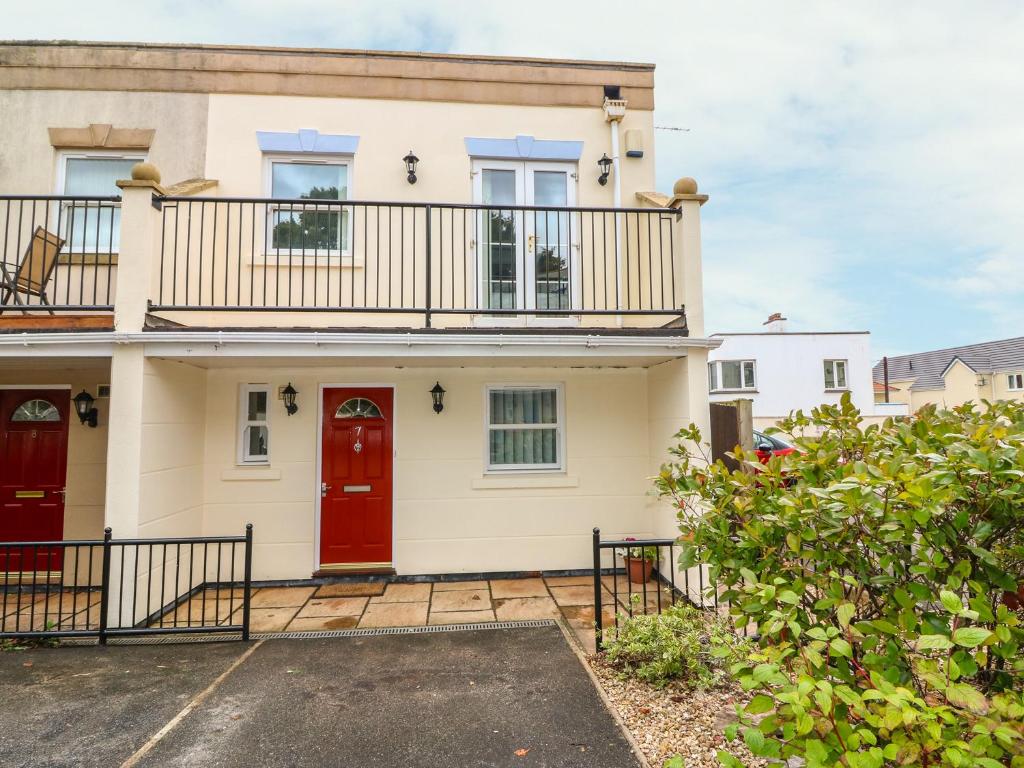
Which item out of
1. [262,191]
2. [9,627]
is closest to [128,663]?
[9,627]

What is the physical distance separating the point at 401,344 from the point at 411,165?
2.77 meters

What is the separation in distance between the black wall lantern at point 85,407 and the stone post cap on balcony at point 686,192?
7.10 m

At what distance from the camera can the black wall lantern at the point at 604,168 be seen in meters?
6.36

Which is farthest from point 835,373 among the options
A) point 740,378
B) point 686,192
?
point 686,192

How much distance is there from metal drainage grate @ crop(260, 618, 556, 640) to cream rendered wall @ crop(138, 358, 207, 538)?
1660 millimetres

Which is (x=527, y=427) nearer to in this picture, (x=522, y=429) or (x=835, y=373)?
(x=522, y=429)

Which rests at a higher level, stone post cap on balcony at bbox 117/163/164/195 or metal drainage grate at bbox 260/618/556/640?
stone post cap on balcony at bbox 117/163/164/195

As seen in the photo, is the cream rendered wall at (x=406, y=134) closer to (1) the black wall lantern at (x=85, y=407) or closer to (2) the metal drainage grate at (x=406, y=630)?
(1) the black wall lantern at (x=85, y=407)

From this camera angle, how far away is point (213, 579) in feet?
18.5

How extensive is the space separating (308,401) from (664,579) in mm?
4790

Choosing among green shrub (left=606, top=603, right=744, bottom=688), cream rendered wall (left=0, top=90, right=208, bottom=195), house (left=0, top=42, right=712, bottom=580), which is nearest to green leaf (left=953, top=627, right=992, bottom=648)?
green shrub (left=606, top=603, right=744, bottom=688)

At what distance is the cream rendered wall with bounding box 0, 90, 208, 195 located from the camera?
5.95m

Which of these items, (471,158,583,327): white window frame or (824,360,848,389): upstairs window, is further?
(824,360,848,389): upstairs window

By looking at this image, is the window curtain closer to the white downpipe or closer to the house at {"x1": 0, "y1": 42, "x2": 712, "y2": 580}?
the house at {"x1": 0, "y1": 42, "x2": 712, "y2": 580}
